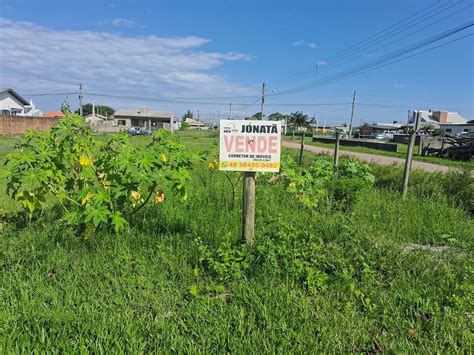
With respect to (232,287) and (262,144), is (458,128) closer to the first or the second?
(262,144)

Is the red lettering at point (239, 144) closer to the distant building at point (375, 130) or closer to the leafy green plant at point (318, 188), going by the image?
the leafy green plant at point (318, 188)

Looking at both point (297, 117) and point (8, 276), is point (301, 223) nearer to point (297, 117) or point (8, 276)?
point (8, 276)

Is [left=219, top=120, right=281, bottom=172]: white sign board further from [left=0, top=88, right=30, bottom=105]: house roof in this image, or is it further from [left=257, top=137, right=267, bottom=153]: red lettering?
[left=0, top=88, right=30, bottom=105]: house roof

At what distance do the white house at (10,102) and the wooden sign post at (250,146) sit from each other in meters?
47.4

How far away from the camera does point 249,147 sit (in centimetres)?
354

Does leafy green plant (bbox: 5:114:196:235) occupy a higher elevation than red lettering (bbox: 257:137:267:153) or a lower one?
lower

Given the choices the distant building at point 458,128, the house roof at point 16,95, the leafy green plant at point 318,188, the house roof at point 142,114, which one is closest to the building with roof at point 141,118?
the house roof at point 142,114

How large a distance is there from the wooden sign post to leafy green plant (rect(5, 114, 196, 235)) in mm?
483

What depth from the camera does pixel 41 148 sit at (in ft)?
11.7

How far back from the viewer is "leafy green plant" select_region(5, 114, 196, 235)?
3285 millimetres

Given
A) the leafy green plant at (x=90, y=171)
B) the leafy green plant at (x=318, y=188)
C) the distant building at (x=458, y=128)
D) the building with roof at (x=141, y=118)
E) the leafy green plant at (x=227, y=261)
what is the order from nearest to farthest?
the leafy green plant at (x=227, y=261) < the leafy green plant at (x=90, y=171) < the leafy green plant at (x=318, y=188) < the distant building at (x=458, y=128) < the building with roof at (x=141, y=118)

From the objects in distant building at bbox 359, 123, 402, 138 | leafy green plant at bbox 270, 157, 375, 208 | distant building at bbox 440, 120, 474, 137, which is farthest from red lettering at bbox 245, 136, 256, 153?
distant building at bbox 440, 120, 474, 137

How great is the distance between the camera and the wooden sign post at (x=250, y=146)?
352 centimetres

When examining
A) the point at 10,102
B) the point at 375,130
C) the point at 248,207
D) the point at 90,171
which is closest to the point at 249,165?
the point at 248,207
